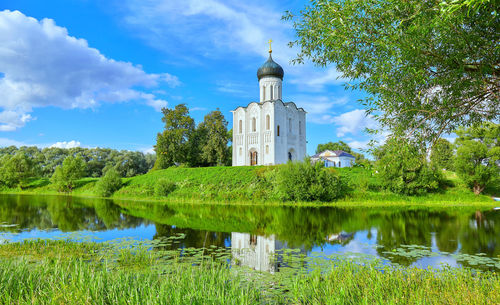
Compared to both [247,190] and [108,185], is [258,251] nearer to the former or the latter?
[247,190]

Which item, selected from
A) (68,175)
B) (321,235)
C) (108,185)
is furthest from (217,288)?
(68,175)

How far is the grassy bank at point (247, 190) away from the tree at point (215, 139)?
300 inches

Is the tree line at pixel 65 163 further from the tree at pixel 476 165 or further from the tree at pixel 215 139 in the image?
the tree at pixel 476 165

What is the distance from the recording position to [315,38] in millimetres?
6363

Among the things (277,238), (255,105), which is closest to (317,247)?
(277,238)

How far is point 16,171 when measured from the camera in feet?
134

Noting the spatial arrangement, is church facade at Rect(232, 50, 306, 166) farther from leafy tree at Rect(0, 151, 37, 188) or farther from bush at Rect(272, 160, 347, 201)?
leafy tree at Rect(0, 151, 37, 188)

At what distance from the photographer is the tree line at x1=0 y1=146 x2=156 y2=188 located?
39912 millimetres

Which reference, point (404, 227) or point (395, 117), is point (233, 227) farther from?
point (395, 117)

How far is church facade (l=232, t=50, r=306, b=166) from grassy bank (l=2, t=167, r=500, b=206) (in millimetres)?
7535

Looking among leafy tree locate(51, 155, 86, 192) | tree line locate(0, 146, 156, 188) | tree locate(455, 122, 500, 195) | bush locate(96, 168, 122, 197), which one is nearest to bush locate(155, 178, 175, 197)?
bush locate(96, 168, 122, 197)

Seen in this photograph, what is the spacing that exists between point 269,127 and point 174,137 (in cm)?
1284

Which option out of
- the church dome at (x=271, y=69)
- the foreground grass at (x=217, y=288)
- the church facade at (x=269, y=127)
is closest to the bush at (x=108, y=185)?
the church facade at (x=269, y=127)

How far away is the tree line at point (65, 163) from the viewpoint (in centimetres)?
3991
